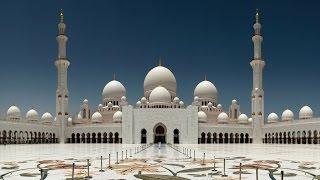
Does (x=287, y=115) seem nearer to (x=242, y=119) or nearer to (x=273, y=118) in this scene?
(x=273, y=118)

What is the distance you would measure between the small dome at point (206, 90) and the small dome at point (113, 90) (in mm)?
11446

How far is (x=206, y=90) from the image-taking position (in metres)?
54.9

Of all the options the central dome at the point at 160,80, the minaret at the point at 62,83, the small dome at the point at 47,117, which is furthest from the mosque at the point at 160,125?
the small dome at the point at 47,117

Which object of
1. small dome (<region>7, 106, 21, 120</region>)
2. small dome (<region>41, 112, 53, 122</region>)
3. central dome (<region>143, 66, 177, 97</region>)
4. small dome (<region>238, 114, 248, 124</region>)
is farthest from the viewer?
small dome (<region>41, 112, 53, 122</region>)

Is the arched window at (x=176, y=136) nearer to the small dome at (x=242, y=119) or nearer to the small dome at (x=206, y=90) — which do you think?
the small dome at (x=242, y=119)

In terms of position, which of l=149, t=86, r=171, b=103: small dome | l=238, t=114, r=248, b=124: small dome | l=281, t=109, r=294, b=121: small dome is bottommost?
l=238, t=114, r=248, b=124: small dome

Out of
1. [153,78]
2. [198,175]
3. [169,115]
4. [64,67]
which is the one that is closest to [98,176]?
[198,175]

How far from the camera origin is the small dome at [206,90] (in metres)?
54.7

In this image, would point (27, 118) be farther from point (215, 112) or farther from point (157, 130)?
point (215, 112)

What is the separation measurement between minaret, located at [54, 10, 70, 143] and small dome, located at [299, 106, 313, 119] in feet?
98.7

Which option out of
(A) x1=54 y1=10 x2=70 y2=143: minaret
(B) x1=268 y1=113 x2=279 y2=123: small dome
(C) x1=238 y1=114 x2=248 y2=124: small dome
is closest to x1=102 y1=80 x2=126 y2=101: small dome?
(A) x1=54 y1=10 x2=70 y2=143: minaret

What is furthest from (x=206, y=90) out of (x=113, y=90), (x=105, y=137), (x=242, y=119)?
(x=105, y=137)

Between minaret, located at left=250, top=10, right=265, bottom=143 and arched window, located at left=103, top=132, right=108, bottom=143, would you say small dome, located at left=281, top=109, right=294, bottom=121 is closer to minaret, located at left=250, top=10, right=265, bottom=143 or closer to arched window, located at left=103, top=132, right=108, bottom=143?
minaret, located at left=250, top=10, right=265, bottom=143

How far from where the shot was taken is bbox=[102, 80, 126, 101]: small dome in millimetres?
54250
